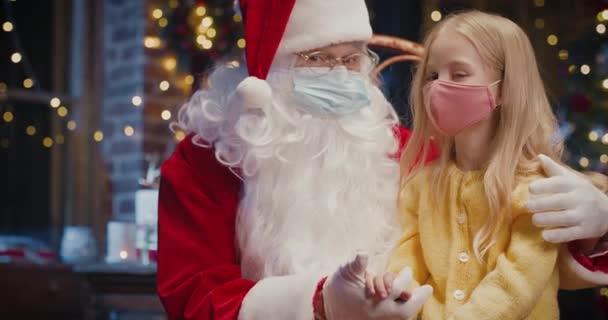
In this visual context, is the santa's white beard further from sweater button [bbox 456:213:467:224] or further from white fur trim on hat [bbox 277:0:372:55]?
sweater button [bbox 456:213:467:224]

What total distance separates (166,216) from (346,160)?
1.53ft

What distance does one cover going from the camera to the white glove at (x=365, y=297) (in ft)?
5.67

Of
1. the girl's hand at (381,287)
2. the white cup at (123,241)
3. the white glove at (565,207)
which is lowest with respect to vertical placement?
the white cup at (123,241)

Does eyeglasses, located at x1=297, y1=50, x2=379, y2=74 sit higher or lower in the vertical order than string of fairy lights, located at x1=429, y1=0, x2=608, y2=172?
higher

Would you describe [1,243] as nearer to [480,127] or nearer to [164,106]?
[164,106]

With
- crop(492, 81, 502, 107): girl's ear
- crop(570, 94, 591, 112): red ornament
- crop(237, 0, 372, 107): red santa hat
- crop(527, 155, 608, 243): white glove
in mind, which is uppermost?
crop(237, 0, 372, 107): red santa hat

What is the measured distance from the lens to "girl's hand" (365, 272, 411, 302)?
172 cm

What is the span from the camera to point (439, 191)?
196 cm

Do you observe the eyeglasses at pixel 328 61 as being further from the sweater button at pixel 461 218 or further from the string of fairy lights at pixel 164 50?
the string of fairy lights at pixel 164 50

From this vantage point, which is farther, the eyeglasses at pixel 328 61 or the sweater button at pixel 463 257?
the eyeglasses at pixel 328 61

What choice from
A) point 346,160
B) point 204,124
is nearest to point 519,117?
point 346,160

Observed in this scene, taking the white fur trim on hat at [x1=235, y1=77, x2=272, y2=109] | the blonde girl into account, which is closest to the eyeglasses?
the white fur trim on hat at [x1=235, y1=77, x2=272, y2=109]

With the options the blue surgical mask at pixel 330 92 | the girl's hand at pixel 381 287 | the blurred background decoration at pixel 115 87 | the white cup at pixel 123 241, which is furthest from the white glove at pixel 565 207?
the blurred background decoration at pixel 115 87

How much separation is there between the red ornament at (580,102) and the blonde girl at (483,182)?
2.26 meters
